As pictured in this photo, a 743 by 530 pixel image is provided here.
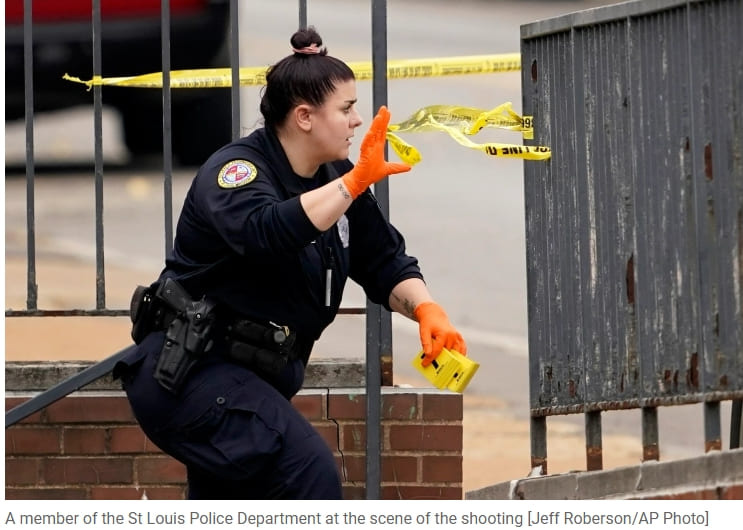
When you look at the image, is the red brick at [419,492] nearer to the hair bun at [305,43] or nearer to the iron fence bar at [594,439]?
the iron fence bar at [594,439]

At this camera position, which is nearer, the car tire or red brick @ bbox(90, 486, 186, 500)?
red brick @ bbox(90, 486, 186, 500)

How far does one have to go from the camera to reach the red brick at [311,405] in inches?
220

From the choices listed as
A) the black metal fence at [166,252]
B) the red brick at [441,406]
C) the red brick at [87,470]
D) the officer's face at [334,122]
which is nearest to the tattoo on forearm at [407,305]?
the officer's face at [334,122]

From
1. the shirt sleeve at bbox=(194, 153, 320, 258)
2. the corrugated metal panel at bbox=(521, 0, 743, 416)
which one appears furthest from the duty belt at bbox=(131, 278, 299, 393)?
the corrugated metal panel at bbox=(521, 0, 743, 416)

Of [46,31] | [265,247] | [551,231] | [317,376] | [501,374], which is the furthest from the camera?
[46,31]

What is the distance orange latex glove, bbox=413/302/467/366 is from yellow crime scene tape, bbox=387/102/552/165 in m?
0.46

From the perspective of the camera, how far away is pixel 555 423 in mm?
7789

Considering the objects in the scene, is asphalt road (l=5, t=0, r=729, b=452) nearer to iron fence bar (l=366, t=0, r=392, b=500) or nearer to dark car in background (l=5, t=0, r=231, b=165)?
dark car in background (l=5, t=0, r=231, b=165)

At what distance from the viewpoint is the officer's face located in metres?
4.57

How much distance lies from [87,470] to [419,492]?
3.42 feet

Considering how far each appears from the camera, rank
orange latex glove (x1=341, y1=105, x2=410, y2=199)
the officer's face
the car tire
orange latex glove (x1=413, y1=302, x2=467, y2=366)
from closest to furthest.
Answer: orange latex glove (x1=341, y1=105, x2=410, y2=199) → the officer's face → orange latex glove (x1=413, y1=302, x2=467, y2=366) → the car tire

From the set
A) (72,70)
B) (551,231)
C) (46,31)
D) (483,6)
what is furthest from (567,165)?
(483,6)

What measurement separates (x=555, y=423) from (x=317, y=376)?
236 cm

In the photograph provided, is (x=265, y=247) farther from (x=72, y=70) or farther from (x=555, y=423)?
(x=72, y=70)
